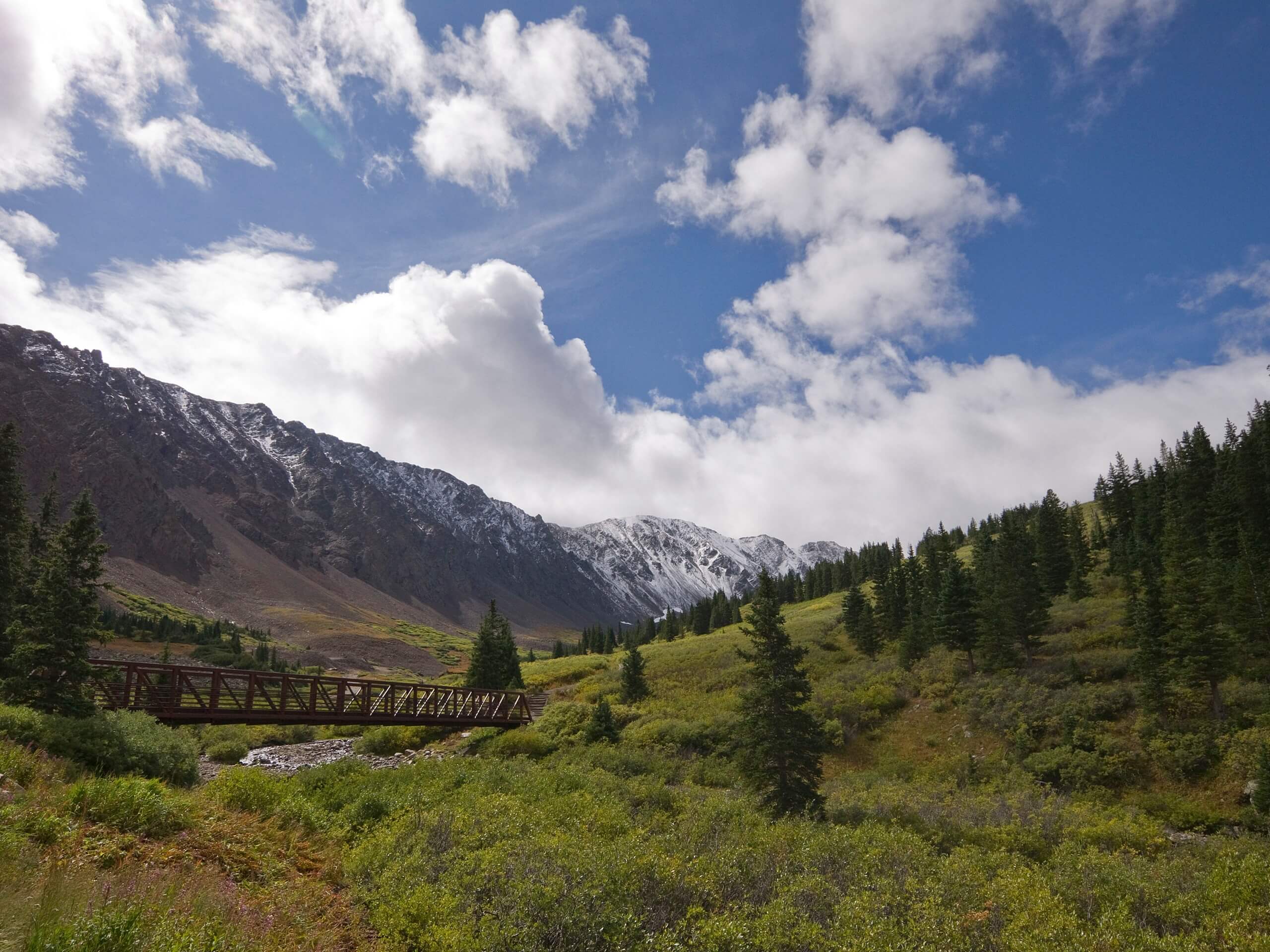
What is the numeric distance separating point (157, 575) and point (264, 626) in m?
46.8

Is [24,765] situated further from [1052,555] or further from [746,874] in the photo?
[1052,555]

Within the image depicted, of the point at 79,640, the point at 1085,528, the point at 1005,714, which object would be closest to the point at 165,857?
the point at 79,640

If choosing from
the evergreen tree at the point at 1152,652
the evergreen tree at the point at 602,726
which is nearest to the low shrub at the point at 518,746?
the evergreen tree at the point at 602,726

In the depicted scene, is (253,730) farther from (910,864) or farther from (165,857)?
(910,864)

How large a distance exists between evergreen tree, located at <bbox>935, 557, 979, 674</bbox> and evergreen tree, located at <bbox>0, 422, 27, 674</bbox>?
51.1 m

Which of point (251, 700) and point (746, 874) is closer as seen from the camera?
point (746, 874)

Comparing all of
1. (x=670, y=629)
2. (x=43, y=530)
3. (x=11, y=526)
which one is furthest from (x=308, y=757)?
(x=670, y=629)

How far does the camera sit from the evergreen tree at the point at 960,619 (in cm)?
4309

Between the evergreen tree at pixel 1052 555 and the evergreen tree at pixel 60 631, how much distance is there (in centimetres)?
7314

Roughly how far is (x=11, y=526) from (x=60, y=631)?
1405 centimetres

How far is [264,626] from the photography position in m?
181

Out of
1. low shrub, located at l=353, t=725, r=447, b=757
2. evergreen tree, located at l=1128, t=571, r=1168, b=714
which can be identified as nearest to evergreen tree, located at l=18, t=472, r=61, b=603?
low shrub, located at l=353, t=725, r=447, b=757

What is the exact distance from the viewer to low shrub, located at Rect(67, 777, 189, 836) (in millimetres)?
11602

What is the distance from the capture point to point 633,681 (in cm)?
4738
